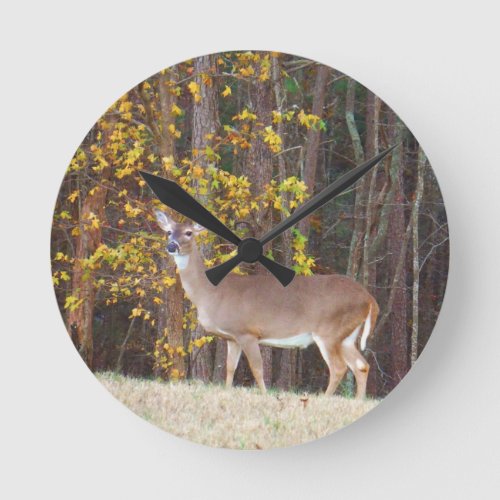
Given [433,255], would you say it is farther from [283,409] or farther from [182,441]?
[182,441]

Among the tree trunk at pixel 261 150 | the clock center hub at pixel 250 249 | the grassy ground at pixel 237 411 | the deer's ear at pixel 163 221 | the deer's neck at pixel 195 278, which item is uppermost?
the tree trunk at pixel 261 150

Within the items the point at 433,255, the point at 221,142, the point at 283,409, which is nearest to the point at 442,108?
the point at 433,255

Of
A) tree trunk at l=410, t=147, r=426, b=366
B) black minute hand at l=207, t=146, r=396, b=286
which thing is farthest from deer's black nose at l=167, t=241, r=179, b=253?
tree trunk at l=410, t=147, r=426, b=366

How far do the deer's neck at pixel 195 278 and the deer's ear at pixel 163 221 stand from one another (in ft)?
0.36

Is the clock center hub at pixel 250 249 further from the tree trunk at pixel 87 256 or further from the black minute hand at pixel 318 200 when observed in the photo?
the tree trunk at pixel 87 256

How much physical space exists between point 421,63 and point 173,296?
112 centimetres

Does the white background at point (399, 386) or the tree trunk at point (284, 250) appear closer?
the tree trunk at point (284, 250)

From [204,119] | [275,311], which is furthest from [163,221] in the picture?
[275,311]

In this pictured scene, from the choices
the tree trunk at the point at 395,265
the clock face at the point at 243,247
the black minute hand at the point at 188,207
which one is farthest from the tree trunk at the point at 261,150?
the tree trunk at the point at 395,265

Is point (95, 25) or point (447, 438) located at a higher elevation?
point (95, 25)

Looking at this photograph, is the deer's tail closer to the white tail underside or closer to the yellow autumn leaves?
the white tail underside

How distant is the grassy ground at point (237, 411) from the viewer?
2.61 meters

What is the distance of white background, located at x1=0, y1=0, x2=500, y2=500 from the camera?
107 inches

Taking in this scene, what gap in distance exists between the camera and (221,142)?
2.65m
